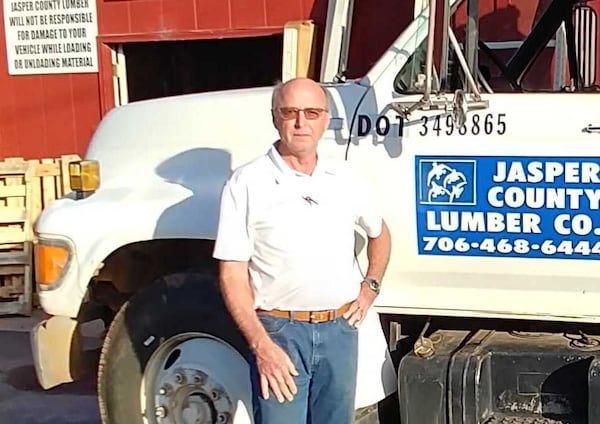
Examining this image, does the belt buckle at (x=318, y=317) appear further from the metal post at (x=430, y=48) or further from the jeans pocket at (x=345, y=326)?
the metal post at (x=430, y=48)

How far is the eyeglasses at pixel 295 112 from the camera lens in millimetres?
3957

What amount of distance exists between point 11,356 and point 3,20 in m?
4.18

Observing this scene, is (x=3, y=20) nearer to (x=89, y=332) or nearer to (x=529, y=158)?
(x=89, y=332)

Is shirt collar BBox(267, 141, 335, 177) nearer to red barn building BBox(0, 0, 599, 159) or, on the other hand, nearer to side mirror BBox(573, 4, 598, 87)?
side mirror BBox(573, 4, 598, 87)

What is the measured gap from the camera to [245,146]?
4922 mm

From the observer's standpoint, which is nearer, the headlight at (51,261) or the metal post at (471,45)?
the metal post at (471,45)

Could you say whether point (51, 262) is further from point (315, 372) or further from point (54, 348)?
point (315, 372)

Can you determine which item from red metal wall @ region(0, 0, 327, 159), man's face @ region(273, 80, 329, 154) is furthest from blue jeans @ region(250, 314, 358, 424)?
red metal wall @ region(0, 0, 327, 159)

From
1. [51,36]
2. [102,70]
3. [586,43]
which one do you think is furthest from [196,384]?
[51,36]

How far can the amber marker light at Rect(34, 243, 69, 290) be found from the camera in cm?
504

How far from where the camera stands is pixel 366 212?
4.25 meters

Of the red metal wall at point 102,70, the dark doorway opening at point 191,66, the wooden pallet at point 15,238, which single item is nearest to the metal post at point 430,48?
the red metal wall at point 102,70

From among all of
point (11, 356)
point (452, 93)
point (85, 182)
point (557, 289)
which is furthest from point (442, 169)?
point (11, 356)

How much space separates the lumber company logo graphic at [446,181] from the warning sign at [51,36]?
6.95 metres
